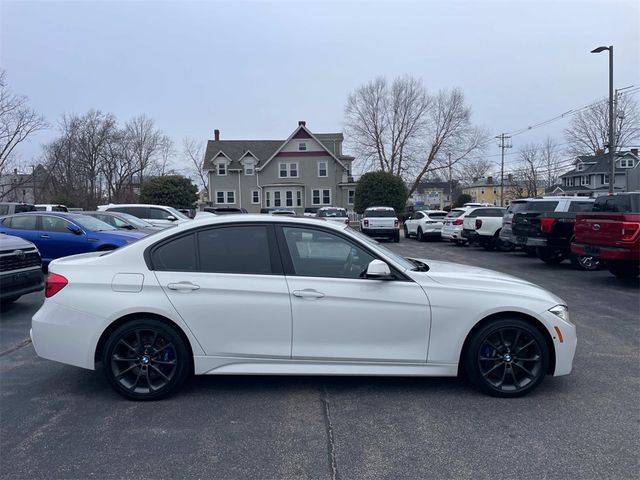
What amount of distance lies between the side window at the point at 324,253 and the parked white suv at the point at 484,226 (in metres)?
15.3

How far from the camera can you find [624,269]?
36.3ft

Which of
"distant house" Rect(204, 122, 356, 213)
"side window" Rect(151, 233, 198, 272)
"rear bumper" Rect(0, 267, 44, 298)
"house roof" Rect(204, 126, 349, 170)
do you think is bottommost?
"rear bumper" Rect(0, 267, 44, 298)

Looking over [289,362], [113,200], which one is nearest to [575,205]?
[289,362]

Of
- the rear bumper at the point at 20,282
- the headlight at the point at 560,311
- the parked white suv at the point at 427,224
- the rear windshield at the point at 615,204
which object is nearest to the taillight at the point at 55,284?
the rear bumper at the point at 20,282

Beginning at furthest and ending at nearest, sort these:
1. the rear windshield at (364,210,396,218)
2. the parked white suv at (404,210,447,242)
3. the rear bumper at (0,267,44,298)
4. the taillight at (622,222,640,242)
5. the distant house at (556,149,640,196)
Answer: the distant house at (556,149,640,196)
the parked white suv at (404,210,447,242)
the rear windshield at (364,210,396,218)
the taillight at (622,222,640,242)
the rear bumper at (0,267,44,298)

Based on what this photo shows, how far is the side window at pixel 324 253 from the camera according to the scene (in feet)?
14.4

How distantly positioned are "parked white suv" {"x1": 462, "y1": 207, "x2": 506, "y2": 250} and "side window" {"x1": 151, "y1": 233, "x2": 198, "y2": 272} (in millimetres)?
15882

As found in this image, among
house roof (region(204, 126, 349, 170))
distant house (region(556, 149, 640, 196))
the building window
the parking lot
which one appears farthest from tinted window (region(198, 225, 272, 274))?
distant house (region(556, 149, 640, 196))

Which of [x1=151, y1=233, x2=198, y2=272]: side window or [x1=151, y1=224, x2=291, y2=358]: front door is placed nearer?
[x1=151, y1=224, x2=291, y2=358]: front door

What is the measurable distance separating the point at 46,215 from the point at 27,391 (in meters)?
8.65

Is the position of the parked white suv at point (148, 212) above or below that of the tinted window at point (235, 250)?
above

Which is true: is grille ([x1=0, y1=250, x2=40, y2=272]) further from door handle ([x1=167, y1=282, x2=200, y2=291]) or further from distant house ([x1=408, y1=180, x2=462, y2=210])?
distant house ([x1=408, y1=180, x2=462, y2=210])

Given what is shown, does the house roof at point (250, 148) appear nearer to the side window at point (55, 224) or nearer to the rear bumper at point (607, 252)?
the side window at point (55, 224)

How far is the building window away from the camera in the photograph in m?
48.5
